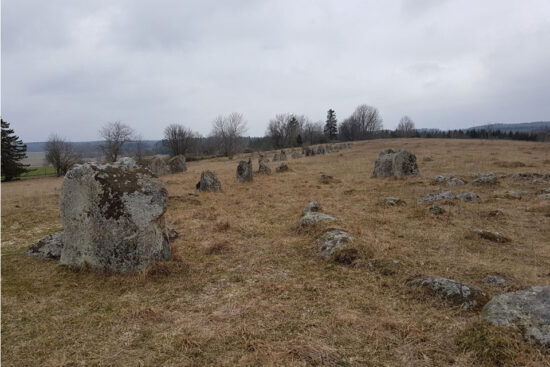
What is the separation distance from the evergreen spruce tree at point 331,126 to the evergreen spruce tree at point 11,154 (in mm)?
80403

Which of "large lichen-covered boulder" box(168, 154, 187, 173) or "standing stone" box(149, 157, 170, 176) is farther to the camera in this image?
"large lichen-covered boulder" box(168, 154, 187, 173)

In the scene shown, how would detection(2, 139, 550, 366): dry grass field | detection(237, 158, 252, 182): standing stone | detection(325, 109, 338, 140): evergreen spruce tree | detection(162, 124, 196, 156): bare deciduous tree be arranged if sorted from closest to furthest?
detection(2, 139, 550, 366): dry grass field → detection(237, 158, 252, 182): standing stone → detection(162, 124, 196, 156): bare deciduous tree → detection(325, 109, 338, 140): evergreen spruce tree

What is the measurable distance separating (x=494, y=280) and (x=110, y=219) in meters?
7.30

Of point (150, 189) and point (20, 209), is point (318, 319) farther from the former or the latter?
point (20, 209)

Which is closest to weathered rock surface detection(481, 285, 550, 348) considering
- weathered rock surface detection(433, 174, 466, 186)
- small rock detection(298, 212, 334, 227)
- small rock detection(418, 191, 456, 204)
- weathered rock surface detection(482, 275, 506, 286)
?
weathered rock surface detection(482, 275, 506, 286)

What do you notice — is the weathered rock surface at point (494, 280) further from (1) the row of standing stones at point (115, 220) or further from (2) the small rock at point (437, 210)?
(2) the small rock at point (437, 210)

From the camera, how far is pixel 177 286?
582 centimetres

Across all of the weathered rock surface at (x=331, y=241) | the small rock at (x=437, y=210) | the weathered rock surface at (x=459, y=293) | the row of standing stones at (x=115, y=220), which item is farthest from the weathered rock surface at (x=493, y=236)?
the weathered rock surface at (x=459, y=293)

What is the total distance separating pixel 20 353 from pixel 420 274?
6219 mm

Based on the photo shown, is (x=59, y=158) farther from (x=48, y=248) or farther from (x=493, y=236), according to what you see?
(x=493, y=236)

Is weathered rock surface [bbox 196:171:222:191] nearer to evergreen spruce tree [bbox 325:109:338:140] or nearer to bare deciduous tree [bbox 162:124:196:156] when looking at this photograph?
bare deciduous tree [bbox 162:124:196:156]

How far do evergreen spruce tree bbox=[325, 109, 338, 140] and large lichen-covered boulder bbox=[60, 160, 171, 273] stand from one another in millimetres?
99359

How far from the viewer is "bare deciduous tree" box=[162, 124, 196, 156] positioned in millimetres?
68688

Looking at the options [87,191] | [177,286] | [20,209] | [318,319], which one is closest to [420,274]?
[318,319]
